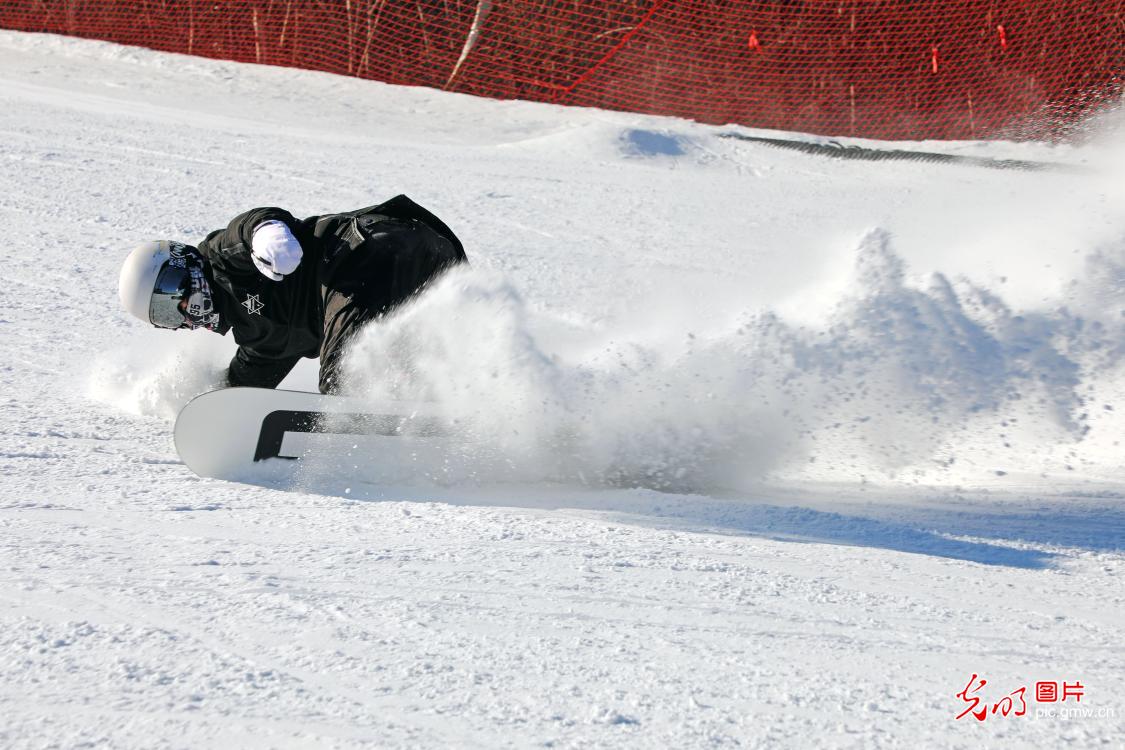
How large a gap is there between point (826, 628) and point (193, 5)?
11.2 m

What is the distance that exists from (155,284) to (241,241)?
0.31 metres

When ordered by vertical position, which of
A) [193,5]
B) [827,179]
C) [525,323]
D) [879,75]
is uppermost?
[193,5]

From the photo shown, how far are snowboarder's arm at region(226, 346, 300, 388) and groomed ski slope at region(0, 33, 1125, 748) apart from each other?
0.24 meters

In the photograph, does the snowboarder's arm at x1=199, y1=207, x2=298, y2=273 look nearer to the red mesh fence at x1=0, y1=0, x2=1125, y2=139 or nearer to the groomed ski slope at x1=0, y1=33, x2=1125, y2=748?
the groomed ski slope at x1=0, y1=33, x2=1125, y2=748

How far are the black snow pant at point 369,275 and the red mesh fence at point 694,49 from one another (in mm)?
7367

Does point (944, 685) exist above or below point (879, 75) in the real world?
below

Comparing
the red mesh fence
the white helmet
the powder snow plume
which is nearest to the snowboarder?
the white helmet

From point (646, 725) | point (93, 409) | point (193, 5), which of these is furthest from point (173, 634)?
point (193, 5)

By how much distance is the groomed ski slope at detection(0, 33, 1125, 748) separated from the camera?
1.87 metres

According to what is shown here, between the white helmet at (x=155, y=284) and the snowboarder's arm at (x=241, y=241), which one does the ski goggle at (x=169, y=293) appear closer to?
the white helmet at (x=155, y=284)

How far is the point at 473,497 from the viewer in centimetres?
323

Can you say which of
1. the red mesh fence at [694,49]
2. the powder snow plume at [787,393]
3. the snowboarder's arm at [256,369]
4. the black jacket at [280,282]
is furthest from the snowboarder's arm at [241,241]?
the red mesh fence at [694,49]

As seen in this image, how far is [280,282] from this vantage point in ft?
→ 12.2

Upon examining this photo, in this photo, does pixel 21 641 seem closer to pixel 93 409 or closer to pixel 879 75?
pixel 93 409
